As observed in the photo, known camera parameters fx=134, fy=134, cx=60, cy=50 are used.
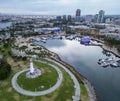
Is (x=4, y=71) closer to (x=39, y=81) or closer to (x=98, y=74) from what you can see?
(x=39, y=81)

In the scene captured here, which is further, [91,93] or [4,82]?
[4,82]

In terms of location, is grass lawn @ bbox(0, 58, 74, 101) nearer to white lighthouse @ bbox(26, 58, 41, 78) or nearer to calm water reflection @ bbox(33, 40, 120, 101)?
white lighthouse @ bbox(26, 58, 41, 78)

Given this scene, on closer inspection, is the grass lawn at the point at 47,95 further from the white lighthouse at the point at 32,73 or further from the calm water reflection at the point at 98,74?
the calm water reflection at the point at 98,74

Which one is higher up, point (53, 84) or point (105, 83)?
point (53, 84)

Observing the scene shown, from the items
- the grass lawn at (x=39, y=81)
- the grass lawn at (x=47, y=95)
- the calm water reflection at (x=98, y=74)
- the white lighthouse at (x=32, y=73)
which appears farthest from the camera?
the white lighthouse at (x=32, y=73)

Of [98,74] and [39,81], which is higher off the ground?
[39,81]

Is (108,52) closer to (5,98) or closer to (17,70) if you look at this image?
(17,70)

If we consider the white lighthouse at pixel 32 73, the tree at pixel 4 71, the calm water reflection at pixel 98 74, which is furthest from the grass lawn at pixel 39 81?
the calm water reflection at pixel 98 74

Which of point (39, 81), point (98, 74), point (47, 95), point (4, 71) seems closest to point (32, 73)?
point (39, 81)

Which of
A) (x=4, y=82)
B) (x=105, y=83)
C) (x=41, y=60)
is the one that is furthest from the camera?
(x=41, y=60)

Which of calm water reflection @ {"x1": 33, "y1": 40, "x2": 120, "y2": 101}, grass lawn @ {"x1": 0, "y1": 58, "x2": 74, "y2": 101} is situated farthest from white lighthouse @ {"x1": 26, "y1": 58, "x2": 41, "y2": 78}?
calm water reflection @ {"x1": 33, "y1": 40, "x2": 120, "y2": 101}

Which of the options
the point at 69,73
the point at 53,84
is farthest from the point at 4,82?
the point at 69,73
